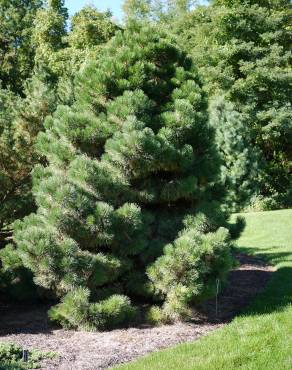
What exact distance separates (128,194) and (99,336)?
5.93 ft

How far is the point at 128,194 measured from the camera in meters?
5.99

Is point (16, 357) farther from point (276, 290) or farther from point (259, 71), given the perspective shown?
point (259, 71)

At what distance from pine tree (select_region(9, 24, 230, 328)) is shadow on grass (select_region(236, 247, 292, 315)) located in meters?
0.93

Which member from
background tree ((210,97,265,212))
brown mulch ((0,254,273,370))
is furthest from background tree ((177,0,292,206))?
brown mulch ((0,254,273,370))

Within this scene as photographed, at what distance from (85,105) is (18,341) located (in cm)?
307

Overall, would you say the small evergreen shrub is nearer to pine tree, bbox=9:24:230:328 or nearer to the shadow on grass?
pine tree, bbox=9:24:230:328

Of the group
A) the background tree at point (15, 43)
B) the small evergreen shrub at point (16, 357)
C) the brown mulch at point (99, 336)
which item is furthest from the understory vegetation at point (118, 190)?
the background tree at point (15, 43)

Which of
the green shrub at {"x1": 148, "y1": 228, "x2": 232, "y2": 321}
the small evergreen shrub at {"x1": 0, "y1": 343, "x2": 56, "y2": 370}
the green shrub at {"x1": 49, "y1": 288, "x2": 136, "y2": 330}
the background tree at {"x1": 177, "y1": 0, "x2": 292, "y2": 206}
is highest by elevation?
the background tree at {"x1": 177, "y1": 0, "x2": 292, "y2": 206}

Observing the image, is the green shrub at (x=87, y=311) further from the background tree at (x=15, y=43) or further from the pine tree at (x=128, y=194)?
the background tree at (x=15, y=43)

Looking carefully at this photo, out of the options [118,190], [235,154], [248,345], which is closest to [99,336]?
[248,345]

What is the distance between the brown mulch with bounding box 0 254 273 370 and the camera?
4418 mm

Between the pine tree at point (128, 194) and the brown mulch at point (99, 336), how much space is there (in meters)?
0.23

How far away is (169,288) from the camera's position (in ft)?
17.7

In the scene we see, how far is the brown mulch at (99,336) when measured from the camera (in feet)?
14.5
